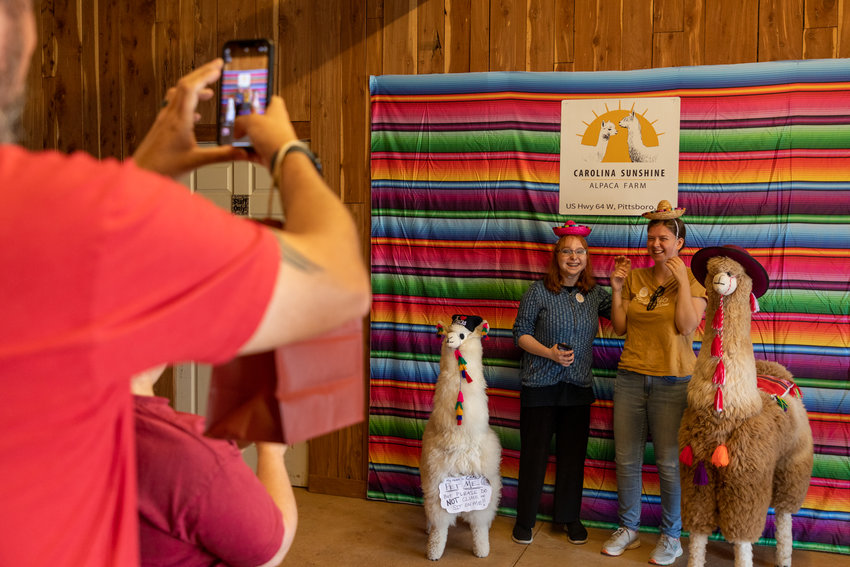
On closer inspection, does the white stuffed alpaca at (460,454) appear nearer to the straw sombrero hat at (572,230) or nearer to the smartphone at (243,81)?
the straw sombrero hat at (572,230)

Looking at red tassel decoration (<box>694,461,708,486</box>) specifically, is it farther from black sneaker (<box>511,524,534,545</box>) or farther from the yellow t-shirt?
black sneaker (<box>511,524,534,545</box>)

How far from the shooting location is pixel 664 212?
371 centimetres

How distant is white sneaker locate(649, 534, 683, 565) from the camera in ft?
12.0

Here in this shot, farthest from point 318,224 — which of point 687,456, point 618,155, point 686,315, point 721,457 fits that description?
point 618,155

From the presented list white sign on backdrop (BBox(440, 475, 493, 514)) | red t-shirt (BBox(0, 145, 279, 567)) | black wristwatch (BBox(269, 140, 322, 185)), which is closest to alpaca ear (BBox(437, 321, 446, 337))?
white sign on backdrop (BBox(440, 475, 493, 514))

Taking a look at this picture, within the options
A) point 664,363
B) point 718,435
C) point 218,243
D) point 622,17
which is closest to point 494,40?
point 622,17

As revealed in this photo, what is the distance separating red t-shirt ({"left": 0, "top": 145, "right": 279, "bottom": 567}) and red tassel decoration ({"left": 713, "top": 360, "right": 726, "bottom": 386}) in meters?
2.93

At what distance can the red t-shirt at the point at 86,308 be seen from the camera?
0.48 metres

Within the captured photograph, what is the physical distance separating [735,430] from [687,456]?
0.24 metres

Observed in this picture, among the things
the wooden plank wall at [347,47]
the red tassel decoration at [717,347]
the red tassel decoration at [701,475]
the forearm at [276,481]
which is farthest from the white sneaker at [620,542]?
the forearm at [276,481]

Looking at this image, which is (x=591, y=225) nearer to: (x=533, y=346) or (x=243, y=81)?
(x=533, y=346)

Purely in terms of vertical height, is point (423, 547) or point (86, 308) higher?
point (86, 308)

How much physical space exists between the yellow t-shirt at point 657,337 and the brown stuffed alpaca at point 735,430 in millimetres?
394

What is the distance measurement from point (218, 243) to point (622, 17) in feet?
13.2
